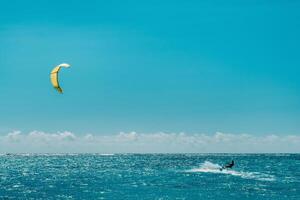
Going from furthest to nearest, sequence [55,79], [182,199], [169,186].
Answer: [169,186]
[182,199]
[55,79]

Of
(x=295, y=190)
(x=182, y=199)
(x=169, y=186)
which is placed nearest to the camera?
(x=182, y=199)

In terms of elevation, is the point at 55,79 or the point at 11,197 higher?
the point at 55,79

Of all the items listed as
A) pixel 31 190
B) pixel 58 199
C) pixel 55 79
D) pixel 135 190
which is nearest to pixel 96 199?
pixel 58 199

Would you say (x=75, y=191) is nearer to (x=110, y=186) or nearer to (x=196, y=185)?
(x=110, y=186)

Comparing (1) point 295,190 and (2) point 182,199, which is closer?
(2) point 182,199

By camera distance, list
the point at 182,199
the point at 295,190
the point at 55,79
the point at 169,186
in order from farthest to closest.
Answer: the point at 169,186
the point at 295,190
the point at 182,199
the point at 55,79

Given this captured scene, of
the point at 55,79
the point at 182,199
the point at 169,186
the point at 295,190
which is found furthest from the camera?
the point at 169,186

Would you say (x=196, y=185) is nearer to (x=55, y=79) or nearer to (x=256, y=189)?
(x=256, y=189)

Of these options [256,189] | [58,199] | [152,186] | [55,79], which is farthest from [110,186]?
[55,79]

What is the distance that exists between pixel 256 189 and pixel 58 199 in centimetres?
2509

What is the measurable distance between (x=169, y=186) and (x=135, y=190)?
20.8 feet

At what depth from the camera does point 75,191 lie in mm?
57250

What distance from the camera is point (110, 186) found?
63312 mm

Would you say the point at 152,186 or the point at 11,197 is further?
the point at 152,186
